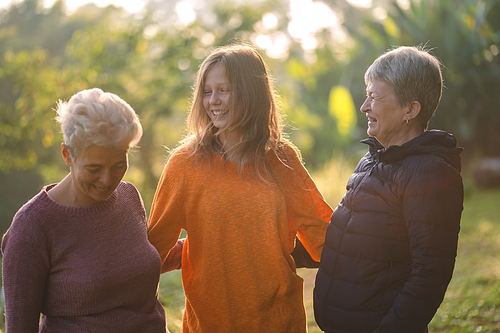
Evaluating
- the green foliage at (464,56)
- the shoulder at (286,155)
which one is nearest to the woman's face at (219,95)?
the shoulder at (286,155)

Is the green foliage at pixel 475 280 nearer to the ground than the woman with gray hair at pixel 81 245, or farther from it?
nearer to the ground

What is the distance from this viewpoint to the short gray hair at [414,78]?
6.24 ft

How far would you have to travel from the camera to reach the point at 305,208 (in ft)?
8.02

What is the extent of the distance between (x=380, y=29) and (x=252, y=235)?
10.7 metres

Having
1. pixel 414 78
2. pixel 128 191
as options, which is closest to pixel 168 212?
pixel 128 191

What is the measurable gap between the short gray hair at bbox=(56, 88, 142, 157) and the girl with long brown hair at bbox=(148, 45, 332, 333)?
Result: 0.59 metres

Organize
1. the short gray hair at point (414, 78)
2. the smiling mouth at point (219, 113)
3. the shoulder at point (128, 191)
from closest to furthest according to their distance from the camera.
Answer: the short gray hair at point (414, 78), the shoulder at point (128, 191), the smiling mouth at point (219, 113)

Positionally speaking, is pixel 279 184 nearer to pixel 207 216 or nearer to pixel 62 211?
pixel 207 216

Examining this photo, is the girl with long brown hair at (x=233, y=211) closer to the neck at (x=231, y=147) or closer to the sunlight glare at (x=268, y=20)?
the neck at (x=231, y=147)

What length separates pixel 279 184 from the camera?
2.40 metres

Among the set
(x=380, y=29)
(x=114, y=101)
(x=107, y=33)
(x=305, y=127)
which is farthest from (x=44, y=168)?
(x=114, y=101)

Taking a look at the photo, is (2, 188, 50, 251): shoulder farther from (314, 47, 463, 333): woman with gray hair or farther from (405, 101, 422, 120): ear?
(405, 101, 422, 120): ear

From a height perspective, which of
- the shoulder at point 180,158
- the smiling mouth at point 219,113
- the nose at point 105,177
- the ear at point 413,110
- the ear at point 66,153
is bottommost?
the shoulder at point 180,158

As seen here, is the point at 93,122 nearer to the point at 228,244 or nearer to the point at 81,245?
the point at 81,245
